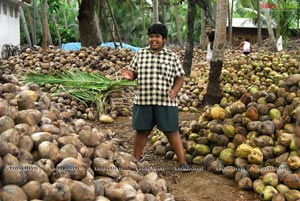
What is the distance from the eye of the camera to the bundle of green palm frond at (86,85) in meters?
7.16

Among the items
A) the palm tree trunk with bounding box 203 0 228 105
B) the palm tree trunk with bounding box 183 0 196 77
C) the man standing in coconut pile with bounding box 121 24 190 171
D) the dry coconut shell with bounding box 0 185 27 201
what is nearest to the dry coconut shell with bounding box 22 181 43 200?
the dry coconut shell with bounding box 0 185 27 201

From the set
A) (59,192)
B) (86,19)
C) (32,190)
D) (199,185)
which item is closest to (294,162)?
(199,185)

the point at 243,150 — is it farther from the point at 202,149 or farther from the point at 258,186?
the point at 202,149

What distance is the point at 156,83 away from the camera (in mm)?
4125

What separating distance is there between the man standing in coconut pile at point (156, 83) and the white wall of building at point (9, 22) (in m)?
13.2

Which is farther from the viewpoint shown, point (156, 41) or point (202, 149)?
point (202, 149)

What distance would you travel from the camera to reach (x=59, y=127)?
3260mm

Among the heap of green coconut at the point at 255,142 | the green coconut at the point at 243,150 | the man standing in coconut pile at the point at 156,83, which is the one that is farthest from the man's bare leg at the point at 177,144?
the green coconut at the point at 243,150

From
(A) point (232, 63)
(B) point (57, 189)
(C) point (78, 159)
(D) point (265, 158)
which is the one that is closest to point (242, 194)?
(D) point (265, 158)

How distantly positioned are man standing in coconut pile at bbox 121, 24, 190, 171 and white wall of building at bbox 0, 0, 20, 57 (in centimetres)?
1318

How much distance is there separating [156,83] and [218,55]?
3.05 m

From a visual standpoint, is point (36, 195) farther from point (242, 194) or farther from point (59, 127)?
point (242, 194)

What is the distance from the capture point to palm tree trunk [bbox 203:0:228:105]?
21.9 ft

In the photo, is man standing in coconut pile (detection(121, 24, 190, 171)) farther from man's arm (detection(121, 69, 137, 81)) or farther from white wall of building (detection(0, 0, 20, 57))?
white wall of building (detection(0, 0, 20, 57))
